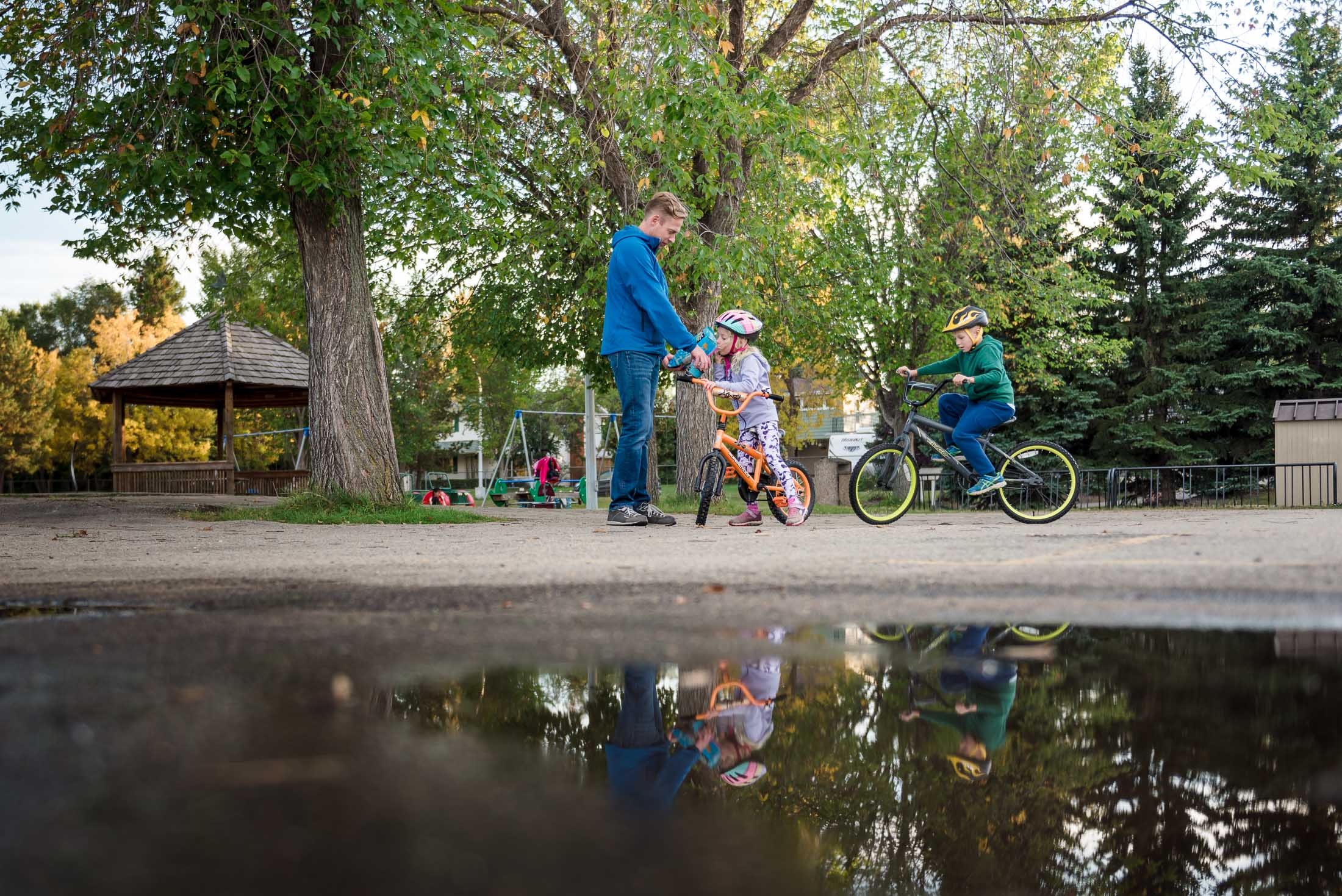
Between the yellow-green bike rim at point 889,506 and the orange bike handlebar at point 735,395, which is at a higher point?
the orange bike handlebar at point 735,395

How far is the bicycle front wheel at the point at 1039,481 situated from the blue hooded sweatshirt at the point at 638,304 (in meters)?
3.04

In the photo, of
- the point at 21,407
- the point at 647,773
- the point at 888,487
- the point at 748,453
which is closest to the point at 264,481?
the point at 748,453

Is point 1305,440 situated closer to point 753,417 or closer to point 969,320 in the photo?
point 969,320

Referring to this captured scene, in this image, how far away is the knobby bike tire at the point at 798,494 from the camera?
8.82 metres

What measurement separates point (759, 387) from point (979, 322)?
6.14 ft

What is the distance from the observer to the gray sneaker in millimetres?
8641

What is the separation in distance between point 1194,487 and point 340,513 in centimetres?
2471

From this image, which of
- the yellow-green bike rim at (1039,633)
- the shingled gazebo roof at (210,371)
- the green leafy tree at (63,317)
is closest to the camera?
the yellow-green bike rim at (1039,633)

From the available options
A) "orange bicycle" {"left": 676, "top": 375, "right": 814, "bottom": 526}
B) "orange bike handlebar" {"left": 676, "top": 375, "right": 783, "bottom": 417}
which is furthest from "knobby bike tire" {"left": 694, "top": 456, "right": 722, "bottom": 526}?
"orange bike handlebar" {"left": 676, "top": 375, "right": 783, "bottom": 417}

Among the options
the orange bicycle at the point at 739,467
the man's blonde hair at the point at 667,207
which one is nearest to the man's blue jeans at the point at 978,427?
the orange bicycle at the point at 739,467

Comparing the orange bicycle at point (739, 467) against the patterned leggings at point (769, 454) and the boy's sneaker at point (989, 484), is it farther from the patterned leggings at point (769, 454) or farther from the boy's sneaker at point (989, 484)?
the boy's sneaker at point (989, 484)

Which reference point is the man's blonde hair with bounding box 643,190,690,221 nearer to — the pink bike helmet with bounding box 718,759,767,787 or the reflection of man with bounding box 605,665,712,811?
the reflection of man with bounding box 605,665,712,811

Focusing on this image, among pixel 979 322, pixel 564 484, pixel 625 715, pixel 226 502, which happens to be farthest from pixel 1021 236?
pixel 564 484

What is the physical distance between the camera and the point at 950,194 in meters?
24.0
